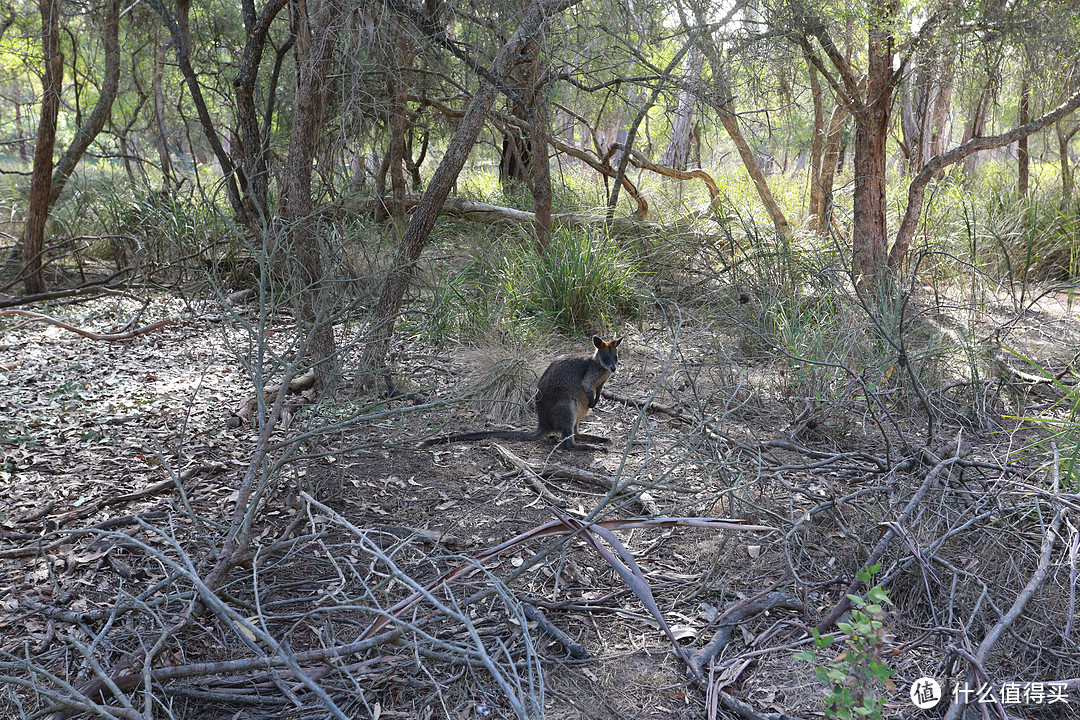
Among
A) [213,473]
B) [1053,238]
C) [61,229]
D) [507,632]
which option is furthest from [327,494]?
[1053,238]

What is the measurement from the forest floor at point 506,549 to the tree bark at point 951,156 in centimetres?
232

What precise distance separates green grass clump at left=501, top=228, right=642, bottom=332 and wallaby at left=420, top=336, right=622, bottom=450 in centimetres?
160

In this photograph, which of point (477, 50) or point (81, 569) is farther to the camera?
point (477, 50)

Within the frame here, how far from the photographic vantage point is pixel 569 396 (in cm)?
449

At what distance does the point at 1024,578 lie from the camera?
8.65ft

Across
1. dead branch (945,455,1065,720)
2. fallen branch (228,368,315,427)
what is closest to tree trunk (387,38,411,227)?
fallen branch (228,368,315,427)

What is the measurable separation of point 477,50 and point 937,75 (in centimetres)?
517

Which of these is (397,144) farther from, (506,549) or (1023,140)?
(1023,140)

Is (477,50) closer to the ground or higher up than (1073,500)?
higher up

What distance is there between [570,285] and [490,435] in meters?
2.23

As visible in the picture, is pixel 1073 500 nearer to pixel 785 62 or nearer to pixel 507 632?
pixel 507 632

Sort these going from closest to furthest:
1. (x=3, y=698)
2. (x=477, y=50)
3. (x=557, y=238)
Result: (x=3, y=698)
(x=477, y=50)
(x=557, y=238)

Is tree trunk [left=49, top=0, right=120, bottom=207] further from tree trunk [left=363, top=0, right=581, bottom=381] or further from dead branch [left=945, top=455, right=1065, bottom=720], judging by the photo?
dead branch [left=945, top=455, right=1065, bottom=720]

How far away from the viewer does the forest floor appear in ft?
7.86
